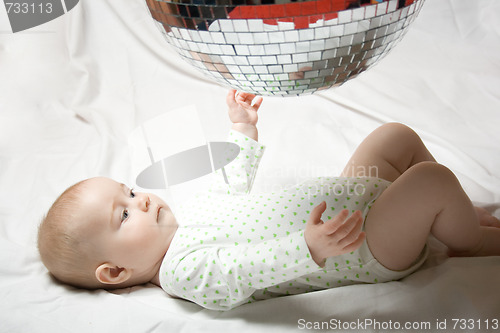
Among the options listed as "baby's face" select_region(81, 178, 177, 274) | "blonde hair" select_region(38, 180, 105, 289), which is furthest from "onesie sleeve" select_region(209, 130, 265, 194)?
"blonde hair" select_region(38, 180, 105, 289)

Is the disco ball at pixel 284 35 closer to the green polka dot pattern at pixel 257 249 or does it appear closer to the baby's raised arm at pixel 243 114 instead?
the green polka dot pattern at pixel 257 249

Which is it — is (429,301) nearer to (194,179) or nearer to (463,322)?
(463,322)

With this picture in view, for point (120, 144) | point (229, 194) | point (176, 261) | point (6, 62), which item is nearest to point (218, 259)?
point (176, 261)

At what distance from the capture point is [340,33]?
1.57 ft

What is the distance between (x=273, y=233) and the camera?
33.1 inches

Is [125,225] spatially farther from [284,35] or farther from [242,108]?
[284,35]

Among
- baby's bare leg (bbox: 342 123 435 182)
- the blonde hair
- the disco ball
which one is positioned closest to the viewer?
the disco ball

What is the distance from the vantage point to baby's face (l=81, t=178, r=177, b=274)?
0.83m

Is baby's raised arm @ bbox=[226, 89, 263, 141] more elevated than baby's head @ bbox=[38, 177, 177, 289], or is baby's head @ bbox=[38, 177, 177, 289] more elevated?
baby's raised arm @ bbox=[226, 89, 263, 141]

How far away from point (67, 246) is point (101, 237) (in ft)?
0.17

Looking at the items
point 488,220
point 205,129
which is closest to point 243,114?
point 205,129

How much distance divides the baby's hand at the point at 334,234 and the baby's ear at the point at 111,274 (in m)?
→ 0.32

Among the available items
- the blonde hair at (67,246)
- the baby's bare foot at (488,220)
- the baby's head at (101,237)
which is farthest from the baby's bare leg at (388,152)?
the blonde hair at (67,246)

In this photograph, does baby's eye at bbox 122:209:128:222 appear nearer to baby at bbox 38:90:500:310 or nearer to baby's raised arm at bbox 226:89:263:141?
baby at bbox 38:90:500:310
